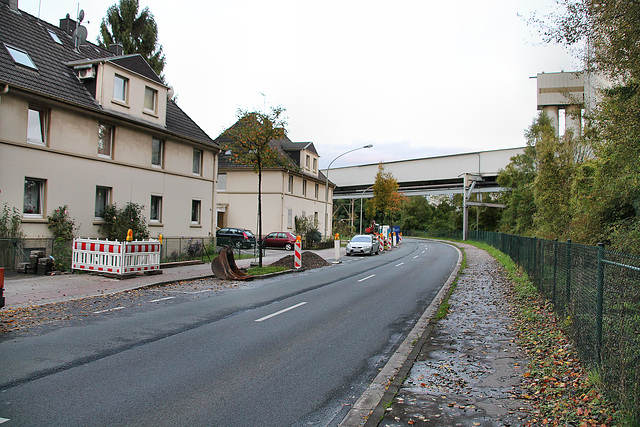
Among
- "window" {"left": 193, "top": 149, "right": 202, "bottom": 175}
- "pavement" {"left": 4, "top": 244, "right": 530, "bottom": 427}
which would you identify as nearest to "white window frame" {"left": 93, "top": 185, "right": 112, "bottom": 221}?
"window" {"left": 193, "top": 149, "right": 202, "bottom": 175}

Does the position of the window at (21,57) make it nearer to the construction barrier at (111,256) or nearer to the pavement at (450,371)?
the construction barrier at (111,256)

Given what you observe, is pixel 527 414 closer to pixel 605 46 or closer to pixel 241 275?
pixel 605 46

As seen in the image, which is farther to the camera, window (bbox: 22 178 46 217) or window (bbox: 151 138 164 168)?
window (bbox: 151 138 164 168)

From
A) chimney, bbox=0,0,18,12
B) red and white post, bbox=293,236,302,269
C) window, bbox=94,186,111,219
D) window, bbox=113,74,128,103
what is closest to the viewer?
window, bbox=94,186,111,219

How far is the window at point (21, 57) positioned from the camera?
57.0 feet

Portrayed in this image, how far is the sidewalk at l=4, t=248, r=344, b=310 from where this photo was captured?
11.3 m

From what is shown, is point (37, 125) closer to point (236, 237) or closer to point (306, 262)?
point (306, 262)

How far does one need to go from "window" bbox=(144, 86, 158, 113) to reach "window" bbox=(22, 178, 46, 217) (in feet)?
23.8

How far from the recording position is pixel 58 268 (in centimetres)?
1588

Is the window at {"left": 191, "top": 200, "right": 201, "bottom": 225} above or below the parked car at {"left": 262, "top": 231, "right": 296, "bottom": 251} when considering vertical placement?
above

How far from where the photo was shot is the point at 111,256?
15.4 m

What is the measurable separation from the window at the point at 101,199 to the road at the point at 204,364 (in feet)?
34.4

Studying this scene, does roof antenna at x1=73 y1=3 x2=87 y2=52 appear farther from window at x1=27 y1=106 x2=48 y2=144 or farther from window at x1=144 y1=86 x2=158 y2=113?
window at x1=27 y1=106 x2=48 y2=144

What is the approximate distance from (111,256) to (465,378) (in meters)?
12.8
